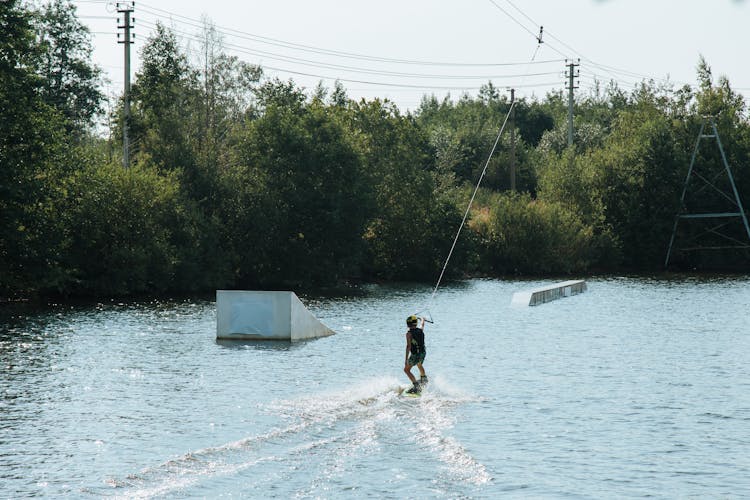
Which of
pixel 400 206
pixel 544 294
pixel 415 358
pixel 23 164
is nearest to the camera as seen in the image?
pixel 415 358

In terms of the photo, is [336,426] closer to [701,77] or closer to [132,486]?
[132,486]

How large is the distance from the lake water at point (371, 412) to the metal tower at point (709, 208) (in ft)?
176

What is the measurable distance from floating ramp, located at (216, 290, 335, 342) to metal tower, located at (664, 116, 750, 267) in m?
66.5

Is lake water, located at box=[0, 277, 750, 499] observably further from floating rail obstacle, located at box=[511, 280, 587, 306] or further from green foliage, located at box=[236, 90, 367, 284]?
green foliage, located at box=[236, 90, 367, 284]

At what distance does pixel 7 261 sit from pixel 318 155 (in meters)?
29.9

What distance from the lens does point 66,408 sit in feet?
88.9

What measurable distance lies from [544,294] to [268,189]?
962 inches

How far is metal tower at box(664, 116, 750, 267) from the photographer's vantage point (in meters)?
101

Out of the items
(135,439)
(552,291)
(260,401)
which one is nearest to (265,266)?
(552,291)

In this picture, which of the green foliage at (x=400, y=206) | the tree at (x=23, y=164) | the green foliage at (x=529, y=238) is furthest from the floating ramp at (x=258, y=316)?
the green foliage at (x=529, y=238)

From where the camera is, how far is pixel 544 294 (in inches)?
2601

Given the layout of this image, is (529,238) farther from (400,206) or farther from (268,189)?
(268,189)

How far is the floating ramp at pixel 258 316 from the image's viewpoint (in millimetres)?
42875

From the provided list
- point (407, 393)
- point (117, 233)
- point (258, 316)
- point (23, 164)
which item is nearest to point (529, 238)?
point (117, 233)
